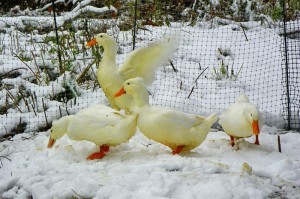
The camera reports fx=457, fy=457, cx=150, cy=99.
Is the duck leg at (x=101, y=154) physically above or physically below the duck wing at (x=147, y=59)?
Answer: below

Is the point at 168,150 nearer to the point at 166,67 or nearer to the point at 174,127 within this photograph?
the point at 174,127

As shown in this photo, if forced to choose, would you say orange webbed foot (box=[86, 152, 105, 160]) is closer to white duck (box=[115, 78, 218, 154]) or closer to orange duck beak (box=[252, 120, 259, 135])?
white duck (box=[115, 78, 218, 154])

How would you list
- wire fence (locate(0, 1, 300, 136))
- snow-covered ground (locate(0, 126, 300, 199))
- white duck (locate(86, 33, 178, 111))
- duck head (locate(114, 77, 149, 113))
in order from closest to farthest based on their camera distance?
A: snow-covered ground (locate(0, 126, 300, 199)) < duck head (locate(114, 77, 149, 113)) < white duck (locate(86, 33, 178, 111)) < wire fence (locate(0, 1, 300, 136))

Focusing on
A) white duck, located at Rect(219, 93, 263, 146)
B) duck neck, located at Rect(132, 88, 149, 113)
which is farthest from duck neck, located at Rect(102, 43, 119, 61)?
white duck, located at Rect(219, 93, 263, 146)

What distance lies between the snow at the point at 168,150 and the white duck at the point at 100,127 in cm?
15

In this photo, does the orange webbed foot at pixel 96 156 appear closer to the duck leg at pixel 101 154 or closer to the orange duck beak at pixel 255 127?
the duck leg at pixel 101 154

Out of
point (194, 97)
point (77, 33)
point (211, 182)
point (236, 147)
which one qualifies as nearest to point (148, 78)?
point (194, 97)

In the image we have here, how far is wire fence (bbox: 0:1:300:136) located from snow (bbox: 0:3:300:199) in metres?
0.02

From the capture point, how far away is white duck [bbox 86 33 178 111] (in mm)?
4934

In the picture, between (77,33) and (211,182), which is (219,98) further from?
(77,33)

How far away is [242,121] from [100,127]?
1233 millimetres

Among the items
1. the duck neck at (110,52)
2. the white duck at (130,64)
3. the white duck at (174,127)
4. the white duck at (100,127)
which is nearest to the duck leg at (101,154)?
the white duck at (100,127)

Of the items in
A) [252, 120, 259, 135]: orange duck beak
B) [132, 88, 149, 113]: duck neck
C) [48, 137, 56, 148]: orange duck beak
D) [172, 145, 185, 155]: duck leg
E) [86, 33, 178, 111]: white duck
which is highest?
[86, 33, 178, 111]: white duck

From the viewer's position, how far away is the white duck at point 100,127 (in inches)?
150
